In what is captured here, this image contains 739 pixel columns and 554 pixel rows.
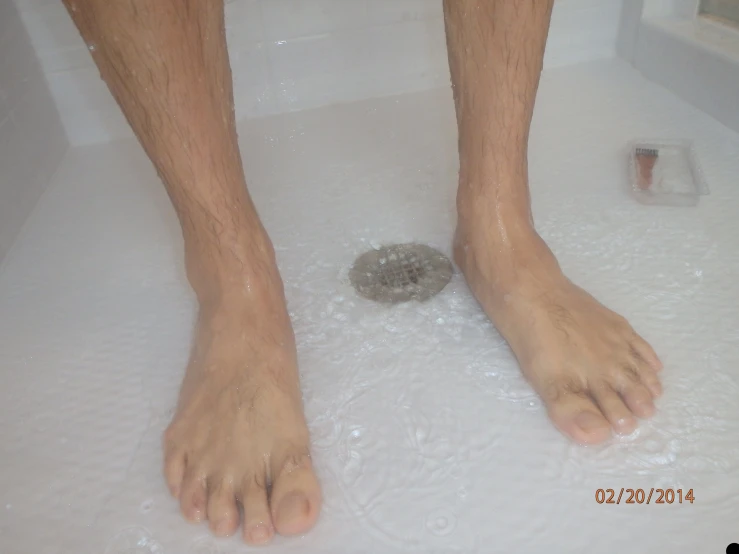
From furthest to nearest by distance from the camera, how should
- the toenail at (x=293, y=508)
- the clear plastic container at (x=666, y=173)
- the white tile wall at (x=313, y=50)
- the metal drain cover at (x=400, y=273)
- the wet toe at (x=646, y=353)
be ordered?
the white tile wall at (x=313, y=50)
the clear plastic container at (x=666, y=173)
the metal drain cover at (x=400, y=273)
the wet toe at (x=646, y=353)
the toenail at (x=293, y=508)

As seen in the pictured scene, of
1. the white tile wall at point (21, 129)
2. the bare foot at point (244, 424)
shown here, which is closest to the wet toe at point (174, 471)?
the bare foot at point (244, 424)

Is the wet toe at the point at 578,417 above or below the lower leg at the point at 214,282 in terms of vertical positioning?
below

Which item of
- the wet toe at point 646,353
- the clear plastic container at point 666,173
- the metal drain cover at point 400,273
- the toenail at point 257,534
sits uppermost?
the toenail at point 257,534

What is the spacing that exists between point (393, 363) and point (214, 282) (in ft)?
0.79

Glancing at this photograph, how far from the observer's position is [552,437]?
0.63m

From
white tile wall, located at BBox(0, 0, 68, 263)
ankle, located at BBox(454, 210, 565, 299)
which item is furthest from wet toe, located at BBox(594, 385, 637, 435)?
white tile wall, located at BBox(0, 0, 68, 263)

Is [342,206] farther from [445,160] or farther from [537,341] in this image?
[537,341]

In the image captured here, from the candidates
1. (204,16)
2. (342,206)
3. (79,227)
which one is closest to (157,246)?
(79,227)

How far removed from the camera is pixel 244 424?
0.61m

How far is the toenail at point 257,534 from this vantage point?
555mm

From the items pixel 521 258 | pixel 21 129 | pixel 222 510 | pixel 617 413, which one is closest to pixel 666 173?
pixel 521 258

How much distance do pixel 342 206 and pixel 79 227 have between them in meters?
0.50

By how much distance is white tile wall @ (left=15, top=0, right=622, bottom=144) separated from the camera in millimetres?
1321
